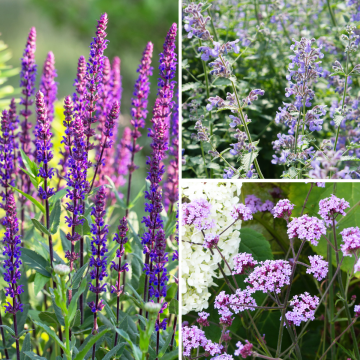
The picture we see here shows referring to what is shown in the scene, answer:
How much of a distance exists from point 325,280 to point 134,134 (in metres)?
1.39

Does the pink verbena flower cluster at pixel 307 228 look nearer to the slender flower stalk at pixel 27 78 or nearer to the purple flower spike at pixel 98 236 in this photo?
the purple flower spike at pixel 98 236

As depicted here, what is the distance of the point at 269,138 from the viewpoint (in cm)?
340

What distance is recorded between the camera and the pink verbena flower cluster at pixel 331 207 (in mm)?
1824

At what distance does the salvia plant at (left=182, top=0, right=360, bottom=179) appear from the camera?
83.5 inches

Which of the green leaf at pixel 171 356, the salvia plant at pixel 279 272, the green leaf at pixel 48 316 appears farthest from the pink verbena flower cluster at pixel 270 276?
the green leaf at pixel 48 316

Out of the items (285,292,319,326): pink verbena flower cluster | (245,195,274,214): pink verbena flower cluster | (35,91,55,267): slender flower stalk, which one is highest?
(35,91,55,267): slender flower stalk

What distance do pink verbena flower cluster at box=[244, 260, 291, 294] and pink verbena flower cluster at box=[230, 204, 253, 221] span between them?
23 centimetres

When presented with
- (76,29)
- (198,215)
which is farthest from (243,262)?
(76,29)

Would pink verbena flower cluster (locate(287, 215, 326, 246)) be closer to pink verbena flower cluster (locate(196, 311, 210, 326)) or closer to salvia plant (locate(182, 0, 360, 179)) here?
salvia plant (locate(182, 0, 360, 179))

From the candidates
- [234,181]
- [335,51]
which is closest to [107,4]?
[335,51]

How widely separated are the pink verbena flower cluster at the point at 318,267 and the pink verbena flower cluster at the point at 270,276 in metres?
0.11

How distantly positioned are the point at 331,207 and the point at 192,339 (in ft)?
2.64

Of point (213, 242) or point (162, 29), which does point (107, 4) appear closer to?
point (162, 29)

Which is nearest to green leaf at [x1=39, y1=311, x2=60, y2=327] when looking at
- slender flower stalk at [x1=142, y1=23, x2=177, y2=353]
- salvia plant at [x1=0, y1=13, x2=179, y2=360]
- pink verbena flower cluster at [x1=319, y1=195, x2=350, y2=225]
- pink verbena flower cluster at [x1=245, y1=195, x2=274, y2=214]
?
salvia plant at [x1=0, y1=13, x2=179, y2=360]
